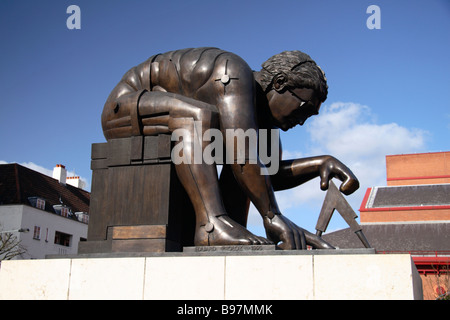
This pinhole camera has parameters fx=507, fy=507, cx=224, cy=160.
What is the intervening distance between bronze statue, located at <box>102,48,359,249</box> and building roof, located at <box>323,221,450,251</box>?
2539 cm

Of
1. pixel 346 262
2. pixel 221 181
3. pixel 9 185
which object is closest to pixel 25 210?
pixel 9 185

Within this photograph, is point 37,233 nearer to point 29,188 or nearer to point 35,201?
point 35,201

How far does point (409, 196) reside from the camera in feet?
117

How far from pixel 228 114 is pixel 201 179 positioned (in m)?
0.76

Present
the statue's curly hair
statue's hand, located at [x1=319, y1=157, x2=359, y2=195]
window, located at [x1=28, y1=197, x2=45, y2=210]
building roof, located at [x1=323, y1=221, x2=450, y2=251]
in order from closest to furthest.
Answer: statue's hand, located at [x1=319, y1=157, x2=359, y2=195] → the statue's curly hair → building roof, located at [x1=323, y1=221, x2=450, y2=251] → window, located at [x1=28, y1=197, x2=45, y2=210]

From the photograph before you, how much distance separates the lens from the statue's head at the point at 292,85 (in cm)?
579

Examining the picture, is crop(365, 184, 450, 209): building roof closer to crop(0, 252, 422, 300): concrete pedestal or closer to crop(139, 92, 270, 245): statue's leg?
crop(139, 92, 270, 245): statue's leg

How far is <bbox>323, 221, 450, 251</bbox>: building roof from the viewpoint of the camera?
30.5 m

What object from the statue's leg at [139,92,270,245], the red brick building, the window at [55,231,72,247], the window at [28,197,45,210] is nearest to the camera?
the statue's leg at [139,92,270,245]

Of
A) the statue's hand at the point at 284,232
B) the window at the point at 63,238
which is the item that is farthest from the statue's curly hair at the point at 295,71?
the window at the point at 63,238

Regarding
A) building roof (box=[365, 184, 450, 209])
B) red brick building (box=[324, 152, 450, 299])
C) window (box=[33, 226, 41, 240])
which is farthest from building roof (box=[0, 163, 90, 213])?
building roof (box=[365, 184, 450, 209])

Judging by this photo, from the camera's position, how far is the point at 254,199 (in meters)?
5.39
